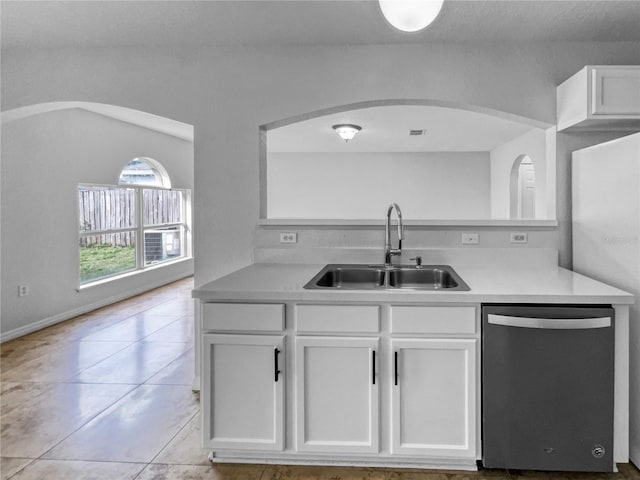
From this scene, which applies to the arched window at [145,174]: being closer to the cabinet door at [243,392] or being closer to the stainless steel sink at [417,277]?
the stainless steel sink at [417,277]

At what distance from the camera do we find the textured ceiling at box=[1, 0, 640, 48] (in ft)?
8.37

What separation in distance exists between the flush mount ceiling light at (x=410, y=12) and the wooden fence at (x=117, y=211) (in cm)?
488

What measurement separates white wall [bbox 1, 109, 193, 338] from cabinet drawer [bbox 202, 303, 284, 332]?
3185mm

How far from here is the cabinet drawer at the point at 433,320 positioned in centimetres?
209

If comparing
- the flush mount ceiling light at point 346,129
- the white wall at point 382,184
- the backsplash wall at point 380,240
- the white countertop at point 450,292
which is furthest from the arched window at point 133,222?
the white countertop at point 450,292

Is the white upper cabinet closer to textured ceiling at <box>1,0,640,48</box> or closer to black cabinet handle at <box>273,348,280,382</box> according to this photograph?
textured ceiling at <box>1,0,640,48</box>

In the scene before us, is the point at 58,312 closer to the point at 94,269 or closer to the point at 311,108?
the point at 94,269

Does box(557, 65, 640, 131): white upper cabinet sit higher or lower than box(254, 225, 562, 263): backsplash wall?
higher

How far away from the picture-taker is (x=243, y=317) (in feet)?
7.09

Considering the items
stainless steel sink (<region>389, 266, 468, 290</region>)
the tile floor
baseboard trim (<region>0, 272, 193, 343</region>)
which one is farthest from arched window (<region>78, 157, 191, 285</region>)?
stainless steel sink (<region>389, 266, 468, 290</region>)

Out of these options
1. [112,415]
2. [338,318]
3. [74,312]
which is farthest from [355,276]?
[74,312]

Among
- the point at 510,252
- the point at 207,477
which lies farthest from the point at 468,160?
the point at 207,477

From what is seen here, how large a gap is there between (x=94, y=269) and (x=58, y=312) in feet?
3.29

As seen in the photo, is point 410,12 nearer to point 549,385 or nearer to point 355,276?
point 355,276
